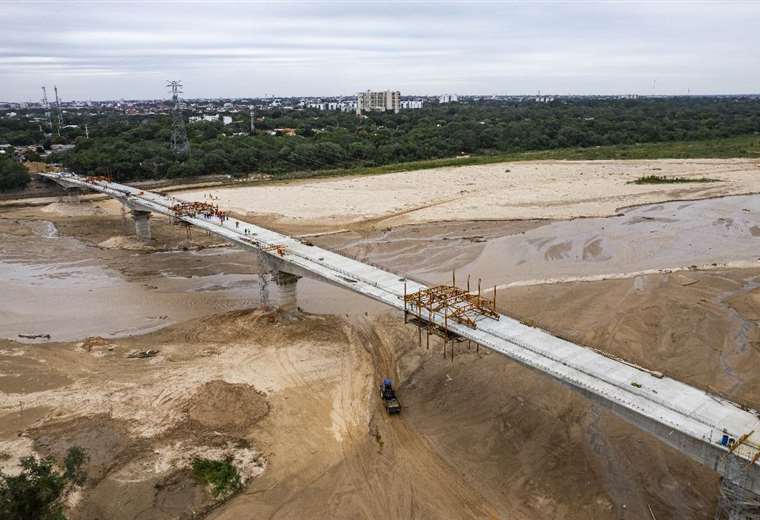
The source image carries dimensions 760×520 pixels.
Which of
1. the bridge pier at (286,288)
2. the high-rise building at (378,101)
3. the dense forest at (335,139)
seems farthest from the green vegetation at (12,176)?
the high-rise building at (378,101)

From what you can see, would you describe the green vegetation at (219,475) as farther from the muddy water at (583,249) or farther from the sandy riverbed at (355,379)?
the muddy water at (583,249)

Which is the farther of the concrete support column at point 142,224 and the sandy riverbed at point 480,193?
the sandy riverbed at point 480,193

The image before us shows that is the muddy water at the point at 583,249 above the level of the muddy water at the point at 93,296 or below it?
above

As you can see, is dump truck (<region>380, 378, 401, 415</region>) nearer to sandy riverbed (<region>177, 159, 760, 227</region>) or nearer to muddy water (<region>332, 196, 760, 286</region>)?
muddy water (<region>332, 196, 760, 286</region>)

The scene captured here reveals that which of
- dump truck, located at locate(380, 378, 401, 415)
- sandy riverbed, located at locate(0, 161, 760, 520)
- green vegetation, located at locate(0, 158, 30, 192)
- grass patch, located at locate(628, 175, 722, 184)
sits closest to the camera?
sandy riverbed, located at locate(0, 161, 760, 520)

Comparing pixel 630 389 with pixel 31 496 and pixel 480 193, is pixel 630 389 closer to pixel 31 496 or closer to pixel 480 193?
pixel 31 496

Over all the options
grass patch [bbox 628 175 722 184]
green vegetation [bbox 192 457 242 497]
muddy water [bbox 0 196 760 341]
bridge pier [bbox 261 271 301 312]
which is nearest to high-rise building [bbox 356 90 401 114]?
grass patch [bbox 628 175 722 184]

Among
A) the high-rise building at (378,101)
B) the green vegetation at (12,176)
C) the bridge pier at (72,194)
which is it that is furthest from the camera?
the high-rise building at (378,101)

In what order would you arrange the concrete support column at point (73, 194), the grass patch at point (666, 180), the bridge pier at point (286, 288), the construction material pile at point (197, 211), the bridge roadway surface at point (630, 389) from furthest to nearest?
the grass patch at point (666, 180), the concrete support column at point (73, 194), the construction material pile at point (197, 211), the bridge pier at point (286, 288), the bridge roadway surface at point (630, 389)
